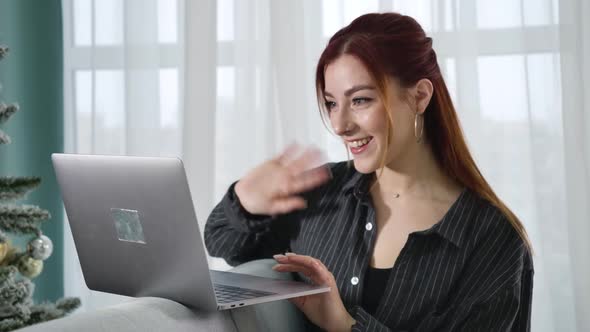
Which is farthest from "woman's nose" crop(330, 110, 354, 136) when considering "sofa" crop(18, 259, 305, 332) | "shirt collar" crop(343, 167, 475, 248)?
"sofa" crop(18, 259, 305, 332)

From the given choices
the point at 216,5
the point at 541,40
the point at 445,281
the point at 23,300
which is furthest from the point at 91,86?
the point at 445,281

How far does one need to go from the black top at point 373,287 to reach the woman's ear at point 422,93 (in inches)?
14.5

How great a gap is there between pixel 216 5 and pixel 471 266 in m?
1.64

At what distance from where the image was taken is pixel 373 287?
172cm

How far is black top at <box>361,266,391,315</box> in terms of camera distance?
1708 mm

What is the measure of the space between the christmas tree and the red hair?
2.30 feet

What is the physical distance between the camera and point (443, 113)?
1750 millimetres

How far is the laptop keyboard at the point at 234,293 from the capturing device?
51.9 inches

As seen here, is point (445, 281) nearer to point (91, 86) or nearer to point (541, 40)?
point (541, 40)

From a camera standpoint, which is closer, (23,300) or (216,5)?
(23,300)

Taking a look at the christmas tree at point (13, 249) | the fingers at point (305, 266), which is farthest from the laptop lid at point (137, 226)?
the christmas tree at point (13, 249)

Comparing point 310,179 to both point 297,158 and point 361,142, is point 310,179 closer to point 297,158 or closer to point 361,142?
point 297,158

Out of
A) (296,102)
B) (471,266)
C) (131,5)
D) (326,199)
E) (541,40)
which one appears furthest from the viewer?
(131,5)

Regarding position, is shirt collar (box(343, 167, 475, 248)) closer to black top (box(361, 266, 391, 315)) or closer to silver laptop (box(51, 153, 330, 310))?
black top (box(361, 266, 391, 315))
